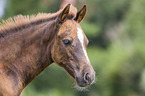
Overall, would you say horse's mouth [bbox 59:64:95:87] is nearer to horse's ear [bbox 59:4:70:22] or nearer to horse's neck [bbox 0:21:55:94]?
horse's neck [bbox 0:21:55:94]

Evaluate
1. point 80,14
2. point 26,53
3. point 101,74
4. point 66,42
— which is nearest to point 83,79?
point 66,42

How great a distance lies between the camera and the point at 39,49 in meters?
5.43

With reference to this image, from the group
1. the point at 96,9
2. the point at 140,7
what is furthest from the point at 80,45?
the point at 96,9

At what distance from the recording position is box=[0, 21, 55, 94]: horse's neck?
522cm

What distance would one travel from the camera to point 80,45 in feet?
17.3

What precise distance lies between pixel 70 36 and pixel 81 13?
30.5 inches

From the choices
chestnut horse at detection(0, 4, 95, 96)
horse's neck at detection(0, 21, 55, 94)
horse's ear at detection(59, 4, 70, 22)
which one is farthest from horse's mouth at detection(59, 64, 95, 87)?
horse's ear at detection(59, 4, 70, 22)

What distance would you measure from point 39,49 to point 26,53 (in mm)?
254

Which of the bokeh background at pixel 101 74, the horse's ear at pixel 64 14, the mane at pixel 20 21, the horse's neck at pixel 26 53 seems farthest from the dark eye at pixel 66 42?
the bokeh background at pixel 101 74

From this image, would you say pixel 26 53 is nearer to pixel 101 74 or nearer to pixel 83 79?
pixel 83 79

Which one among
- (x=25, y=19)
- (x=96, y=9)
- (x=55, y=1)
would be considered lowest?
(x=96, y=9)

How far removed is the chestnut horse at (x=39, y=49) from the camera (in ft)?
17.0

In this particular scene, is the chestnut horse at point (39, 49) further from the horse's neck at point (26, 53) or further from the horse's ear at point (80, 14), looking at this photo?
the horse's ear at point (80, 14)

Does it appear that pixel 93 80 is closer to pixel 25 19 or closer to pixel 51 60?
pixel 51 60
